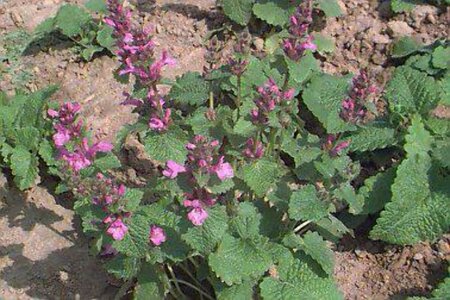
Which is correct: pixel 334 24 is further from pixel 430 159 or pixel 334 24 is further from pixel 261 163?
pixel 261 163

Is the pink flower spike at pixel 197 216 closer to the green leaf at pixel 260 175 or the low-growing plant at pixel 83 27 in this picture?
the green leaf at pixel 260 175

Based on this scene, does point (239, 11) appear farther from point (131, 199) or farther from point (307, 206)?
point (131, 199)

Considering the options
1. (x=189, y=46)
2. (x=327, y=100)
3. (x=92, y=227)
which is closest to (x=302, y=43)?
(x=327, y=100)

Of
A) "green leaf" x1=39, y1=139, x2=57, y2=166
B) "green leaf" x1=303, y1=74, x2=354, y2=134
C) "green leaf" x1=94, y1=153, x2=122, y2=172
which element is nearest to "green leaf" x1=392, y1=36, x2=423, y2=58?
"green leaf" x1=303, y1=74, x2=354, y2=134

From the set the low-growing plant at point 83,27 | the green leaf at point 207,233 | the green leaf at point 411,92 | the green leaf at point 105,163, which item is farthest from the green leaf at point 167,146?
the low-growing plant at point 83,27

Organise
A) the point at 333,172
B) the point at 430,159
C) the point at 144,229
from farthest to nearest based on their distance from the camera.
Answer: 1. the point at 430,159
2. the point at 333,172
3. the point at 144,229

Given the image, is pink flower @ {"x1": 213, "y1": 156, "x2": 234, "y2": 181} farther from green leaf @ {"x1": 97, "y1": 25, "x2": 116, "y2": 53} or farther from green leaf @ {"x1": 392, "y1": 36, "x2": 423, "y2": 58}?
green leaf @ {"x1": 392, "y1": 36, "x2": 423, "y2": 58}

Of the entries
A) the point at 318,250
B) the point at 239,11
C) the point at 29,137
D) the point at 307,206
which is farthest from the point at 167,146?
the point at 239,11
